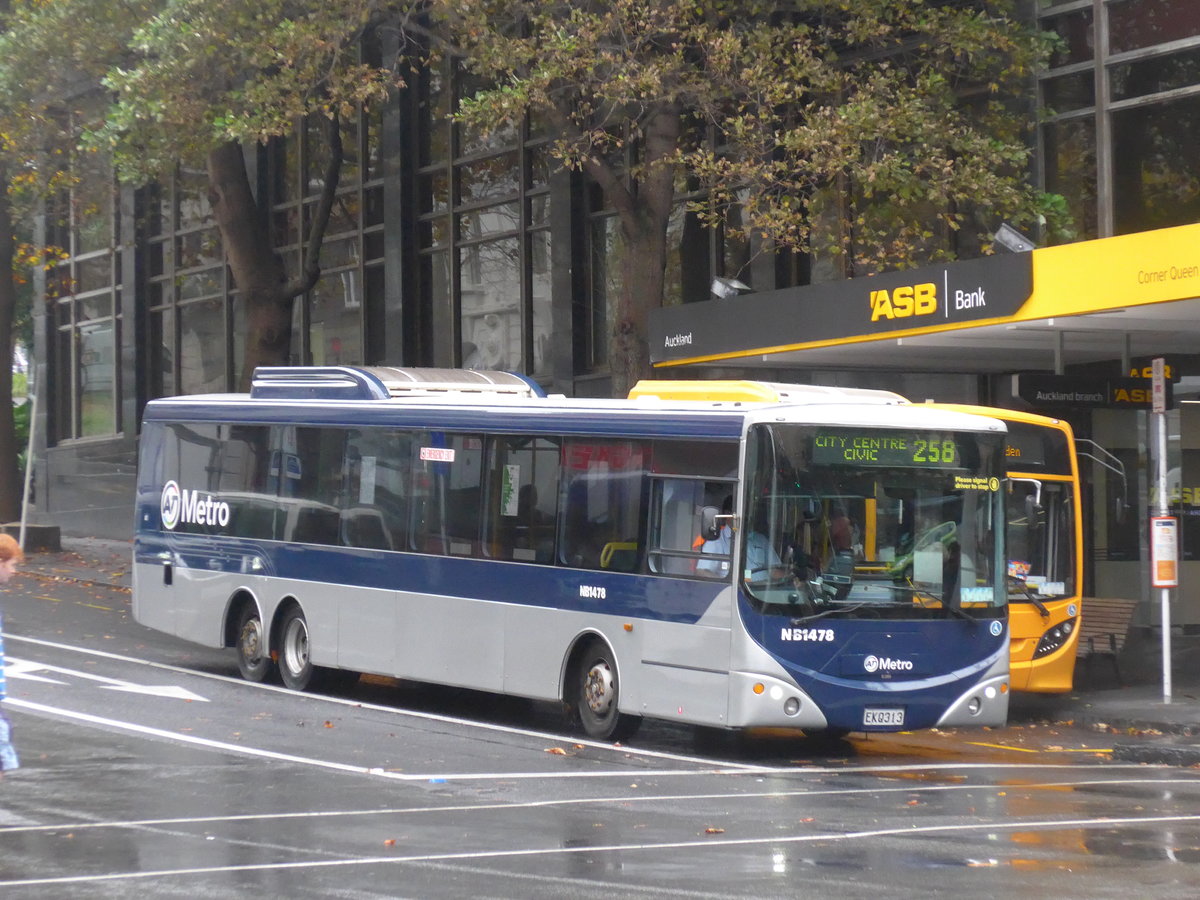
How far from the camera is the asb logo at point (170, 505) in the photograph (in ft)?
61.8

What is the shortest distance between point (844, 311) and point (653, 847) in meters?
9.85

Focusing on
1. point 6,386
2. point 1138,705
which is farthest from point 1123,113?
point 6,386

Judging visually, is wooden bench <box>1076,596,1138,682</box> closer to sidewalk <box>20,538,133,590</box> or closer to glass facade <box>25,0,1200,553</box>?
glass facade <box>25,0,1200,553</box>

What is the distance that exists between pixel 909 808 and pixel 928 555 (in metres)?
2.99

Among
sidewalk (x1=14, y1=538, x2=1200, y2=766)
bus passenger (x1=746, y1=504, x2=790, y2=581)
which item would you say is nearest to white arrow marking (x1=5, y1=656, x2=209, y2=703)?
bus passenger (x1=746, y1=504, x2=790, y2=581)

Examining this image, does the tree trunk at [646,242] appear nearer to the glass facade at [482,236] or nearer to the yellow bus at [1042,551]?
the yellow bus at [1042,551]

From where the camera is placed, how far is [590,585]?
45.1 ft

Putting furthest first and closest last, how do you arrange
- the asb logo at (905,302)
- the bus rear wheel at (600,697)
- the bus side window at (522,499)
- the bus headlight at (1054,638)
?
the asb logo at (905,302) → the bus headlight at (1054,638) → the bus side window at (522,499) → the bus rear wheel at (600,697)

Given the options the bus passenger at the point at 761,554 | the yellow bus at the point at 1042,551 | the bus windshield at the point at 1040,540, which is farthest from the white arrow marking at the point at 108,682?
the bus windshield at the point at 1040,540

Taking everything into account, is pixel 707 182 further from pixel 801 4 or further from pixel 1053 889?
pixel 1053 889

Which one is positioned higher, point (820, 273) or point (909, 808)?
point (820, 273)

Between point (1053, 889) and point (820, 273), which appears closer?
point (1053, 889)

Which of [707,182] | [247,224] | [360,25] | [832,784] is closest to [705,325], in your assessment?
[707,182]

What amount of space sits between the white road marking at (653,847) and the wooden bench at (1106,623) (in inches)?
312
